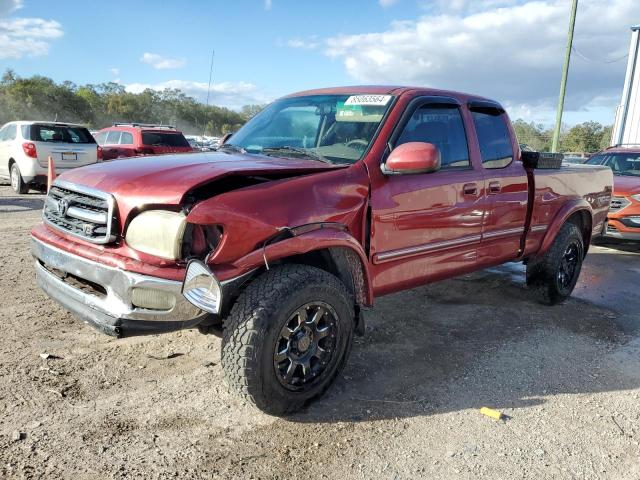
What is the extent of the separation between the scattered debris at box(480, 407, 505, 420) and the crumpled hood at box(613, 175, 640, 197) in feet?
21.5

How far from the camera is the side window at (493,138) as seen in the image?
428 cm

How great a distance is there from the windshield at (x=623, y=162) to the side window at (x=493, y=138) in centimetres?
576

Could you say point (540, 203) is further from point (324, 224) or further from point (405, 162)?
point (324, 224)

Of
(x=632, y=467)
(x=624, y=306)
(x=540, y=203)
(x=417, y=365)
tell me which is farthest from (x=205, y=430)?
(x=624, y=306)

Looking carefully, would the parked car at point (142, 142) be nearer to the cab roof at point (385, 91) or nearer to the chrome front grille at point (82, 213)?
the cab roof at point (385, 91)

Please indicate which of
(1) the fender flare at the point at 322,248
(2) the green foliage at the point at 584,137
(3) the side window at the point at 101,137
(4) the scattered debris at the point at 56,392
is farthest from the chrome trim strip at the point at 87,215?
(2) the green foliage at the point at 584,137

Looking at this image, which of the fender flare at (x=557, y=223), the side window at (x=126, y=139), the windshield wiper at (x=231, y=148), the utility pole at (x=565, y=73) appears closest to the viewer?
the windshield wiper at (x=231, y=148)

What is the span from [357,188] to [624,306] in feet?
12.6

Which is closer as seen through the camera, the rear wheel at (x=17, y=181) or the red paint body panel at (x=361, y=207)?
the red paint body panel at (x=361, y=207)

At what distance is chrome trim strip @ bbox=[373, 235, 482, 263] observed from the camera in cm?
343

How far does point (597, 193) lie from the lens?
5.66m

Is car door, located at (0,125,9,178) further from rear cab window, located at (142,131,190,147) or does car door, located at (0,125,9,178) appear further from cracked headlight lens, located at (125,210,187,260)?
cracked headlight lens, located at (125,210,187,260)

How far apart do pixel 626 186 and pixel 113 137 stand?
12049mm

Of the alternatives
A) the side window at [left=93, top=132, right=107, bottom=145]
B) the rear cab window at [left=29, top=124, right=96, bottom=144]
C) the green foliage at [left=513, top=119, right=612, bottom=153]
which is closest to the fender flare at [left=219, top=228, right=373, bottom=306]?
the rear cab window at [left=29, top=124, right=96, bottom=144]
